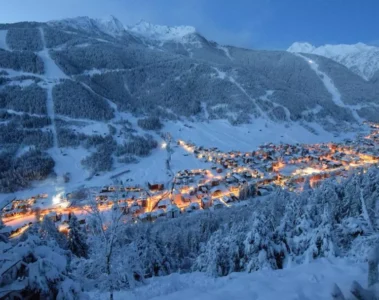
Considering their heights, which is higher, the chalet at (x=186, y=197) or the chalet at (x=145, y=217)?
the chalet at (x=186, y=197)

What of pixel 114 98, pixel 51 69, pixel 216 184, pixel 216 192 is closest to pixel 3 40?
pixel 51 69

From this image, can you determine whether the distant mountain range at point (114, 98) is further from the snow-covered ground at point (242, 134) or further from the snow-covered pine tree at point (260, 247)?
the snow-covered pine tree at point (260, 247)

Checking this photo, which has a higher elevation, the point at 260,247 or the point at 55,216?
the point at 260,247

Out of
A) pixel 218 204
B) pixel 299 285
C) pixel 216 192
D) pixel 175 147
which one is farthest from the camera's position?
pixel 175 147

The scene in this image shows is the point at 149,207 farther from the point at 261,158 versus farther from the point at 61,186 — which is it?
the point at 261,158

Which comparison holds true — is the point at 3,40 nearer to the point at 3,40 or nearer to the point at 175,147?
the point at 3,40

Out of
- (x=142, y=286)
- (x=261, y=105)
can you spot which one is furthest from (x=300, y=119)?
(x=142, y=286)

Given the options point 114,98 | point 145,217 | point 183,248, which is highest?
point 114,98

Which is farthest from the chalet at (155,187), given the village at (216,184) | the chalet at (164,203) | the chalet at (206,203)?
the chalet at (206,203)
